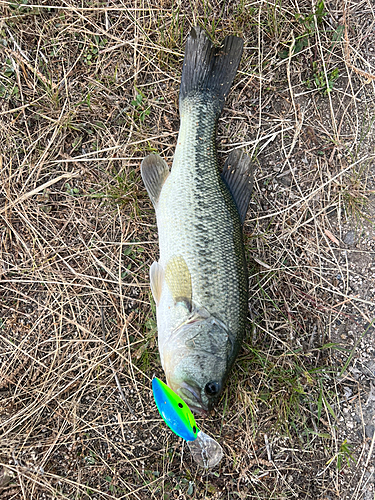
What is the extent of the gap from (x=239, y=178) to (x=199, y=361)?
138cm

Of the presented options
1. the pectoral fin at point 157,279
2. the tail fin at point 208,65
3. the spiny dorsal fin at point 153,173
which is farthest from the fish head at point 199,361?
the tail fin at point 208,65

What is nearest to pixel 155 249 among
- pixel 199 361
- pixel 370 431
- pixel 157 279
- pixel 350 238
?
pixel 157 279

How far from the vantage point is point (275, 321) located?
296 centimetres

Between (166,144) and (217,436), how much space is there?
2432mm

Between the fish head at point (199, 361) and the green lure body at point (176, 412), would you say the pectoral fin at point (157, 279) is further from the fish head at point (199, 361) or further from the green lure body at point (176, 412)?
the green lure body at point (176, 412)

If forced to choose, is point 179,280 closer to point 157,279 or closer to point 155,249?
point 157,279

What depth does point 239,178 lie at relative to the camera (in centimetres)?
275

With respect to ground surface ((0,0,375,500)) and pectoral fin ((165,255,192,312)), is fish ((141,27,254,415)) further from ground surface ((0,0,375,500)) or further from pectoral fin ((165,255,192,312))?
ground surface ((0,0,375,500))

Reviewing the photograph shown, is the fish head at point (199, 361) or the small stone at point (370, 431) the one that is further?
the small stone at point (370, 431)

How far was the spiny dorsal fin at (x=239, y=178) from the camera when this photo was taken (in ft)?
8.89

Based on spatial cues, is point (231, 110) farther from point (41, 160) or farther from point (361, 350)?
point (361, 350)

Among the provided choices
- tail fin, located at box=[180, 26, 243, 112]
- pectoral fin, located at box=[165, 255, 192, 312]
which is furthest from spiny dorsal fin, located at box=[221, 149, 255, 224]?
pectoral fin, located at box=[165, 255, 192, 312]

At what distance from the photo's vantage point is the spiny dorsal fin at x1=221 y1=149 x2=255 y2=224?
2.71 metres

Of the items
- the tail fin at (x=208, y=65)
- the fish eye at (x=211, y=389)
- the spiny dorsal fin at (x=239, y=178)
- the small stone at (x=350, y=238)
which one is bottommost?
the fish eye at (x=211, y=389)
